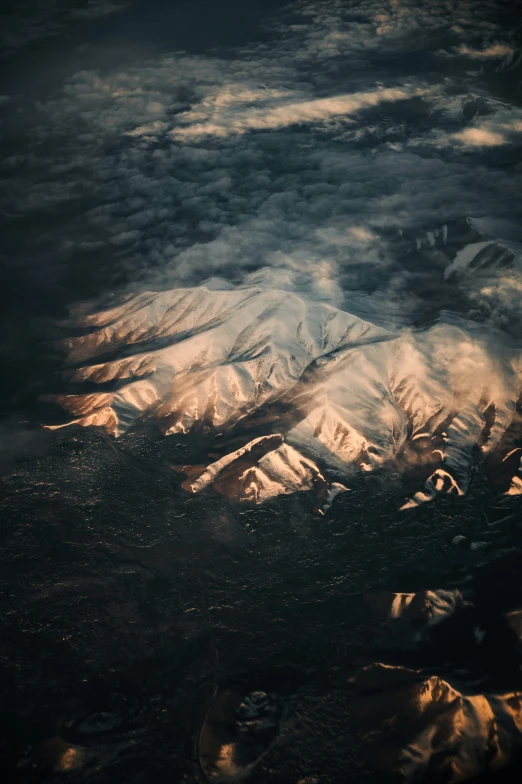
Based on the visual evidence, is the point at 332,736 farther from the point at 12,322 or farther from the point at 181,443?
the point at 12,322

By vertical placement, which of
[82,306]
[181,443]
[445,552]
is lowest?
[445,552]

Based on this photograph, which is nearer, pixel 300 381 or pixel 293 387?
pixel 293 387

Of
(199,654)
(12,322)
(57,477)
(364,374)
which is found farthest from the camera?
(12,322)

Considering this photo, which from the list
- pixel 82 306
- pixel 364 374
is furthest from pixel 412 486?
pixel 82 306
